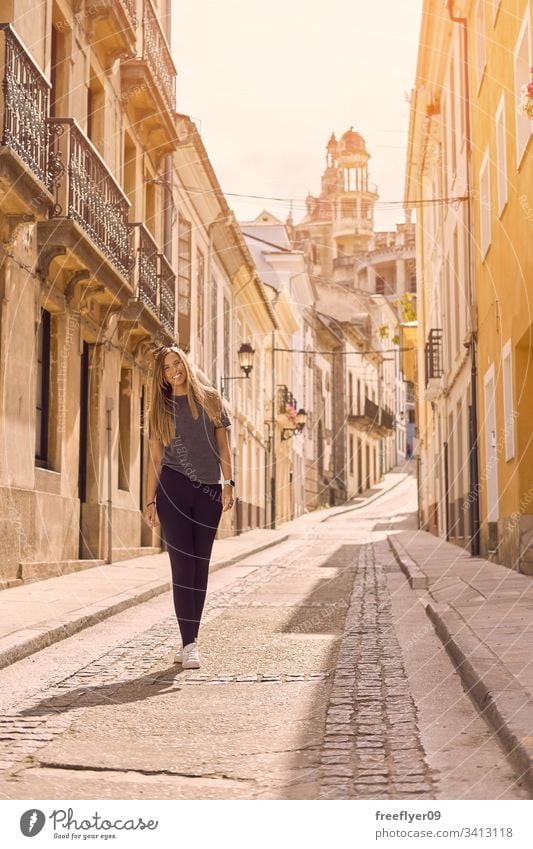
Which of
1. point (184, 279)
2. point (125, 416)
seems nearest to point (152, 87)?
point (125, 416)

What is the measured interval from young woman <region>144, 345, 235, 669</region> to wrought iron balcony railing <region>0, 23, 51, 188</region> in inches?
168

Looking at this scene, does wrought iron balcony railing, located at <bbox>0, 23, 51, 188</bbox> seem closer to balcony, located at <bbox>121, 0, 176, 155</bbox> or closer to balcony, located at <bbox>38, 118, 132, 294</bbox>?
balcony, located at <bbox>38, 118, 132, 294</bbox>

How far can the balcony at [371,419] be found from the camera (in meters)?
57.9

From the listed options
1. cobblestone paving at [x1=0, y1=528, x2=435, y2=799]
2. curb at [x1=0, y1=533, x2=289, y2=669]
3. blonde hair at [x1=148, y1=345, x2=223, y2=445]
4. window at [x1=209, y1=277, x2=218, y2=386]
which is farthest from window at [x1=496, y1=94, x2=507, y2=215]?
window at [x1=209, y1=277, x2=218, y2=386]

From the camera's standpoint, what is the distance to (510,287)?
12.9 meters

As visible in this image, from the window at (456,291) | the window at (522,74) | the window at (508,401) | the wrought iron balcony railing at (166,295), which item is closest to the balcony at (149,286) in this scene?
the wrought iron balcony railing at (166,295)

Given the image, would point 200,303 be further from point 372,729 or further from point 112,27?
point 372,729

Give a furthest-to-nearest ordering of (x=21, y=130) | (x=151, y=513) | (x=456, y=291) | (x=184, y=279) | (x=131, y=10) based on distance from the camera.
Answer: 1. (x=184, y=279)
2. (x=456, y=291)
3. (x=131, y=10)
4. (x=21, y=130)
5. (x=151, y=513)

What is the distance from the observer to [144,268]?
53.7 feet

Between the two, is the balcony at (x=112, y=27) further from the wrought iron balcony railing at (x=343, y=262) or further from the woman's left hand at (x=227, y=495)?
the wrought iron balcony railing at (x=343, y=262)

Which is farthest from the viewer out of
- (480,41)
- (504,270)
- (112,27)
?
(480,41)

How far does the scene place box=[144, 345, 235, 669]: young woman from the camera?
609 centimetres

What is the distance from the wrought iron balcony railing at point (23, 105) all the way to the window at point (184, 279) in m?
9.96

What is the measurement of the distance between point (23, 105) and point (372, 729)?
770cm
